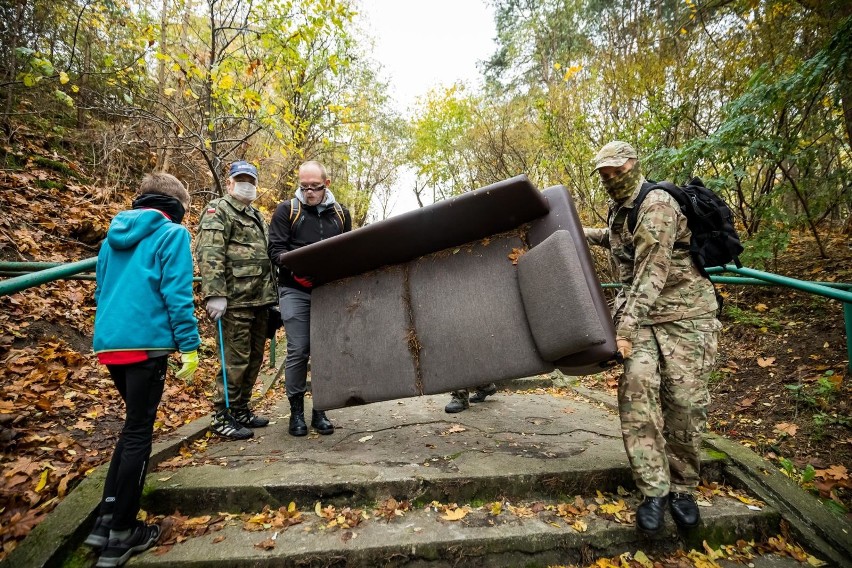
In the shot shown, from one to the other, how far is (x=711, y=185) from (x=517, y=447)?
137 inches

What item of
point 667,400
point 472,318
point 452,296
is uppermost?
point 452,296

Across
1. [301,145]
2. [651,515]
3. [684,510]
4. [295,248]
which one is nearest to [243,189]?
[295,248]

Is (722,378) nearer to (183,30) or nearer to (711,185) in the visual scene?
(711,185)

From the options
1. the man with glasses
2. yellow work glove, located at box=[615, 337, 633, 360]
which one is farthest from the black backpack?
the man with glasses

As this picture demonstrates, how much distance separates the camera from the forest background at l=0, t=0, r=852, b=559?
2865 mm

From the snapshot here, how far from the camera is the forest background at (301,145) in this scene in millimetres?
2865

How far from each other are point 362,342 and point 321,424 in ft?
2.99

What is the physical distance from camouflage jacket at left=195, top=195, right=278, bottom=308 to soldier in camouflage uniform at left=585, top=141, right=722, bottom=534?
99.3 inches

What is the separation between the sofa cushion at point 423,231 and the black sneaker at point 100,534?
1.58 metres

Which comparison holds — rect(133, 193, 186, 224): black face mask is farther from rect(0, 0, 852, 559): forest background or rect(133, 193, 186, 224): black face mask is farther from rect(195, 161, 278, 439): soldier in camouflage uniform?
rect(0, 0, 852, 559): forest background

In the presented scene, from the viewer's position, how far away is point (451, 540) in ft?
6.21

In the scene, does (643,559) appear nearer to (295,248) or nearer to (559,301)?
(559,301)

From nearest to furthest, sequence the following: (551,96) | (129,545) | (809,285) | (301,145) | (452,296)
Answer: (129,545) < (809,285) < (452,296) < (551,96) < (301,145)

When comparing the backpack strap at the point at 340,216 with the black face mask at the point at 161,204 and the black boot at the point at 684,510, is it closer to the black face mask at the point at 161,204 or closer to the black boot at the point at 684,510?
the black face mask at the point at 161,204
